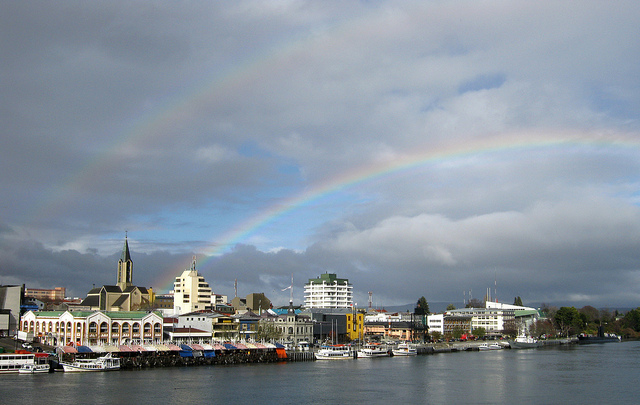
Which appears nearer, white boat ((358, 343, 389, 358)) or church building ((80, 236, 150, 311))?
white boat ((358, 343, 389, 358))

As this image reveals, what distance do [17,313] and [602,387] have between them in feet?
281

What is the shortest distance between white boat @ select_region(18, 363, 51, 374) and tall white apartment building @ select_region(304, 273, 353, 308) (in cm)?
11782

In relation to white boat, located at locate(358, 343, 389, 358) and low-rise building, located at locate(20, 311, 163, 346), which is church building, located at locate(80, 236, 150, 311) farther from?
white boat, located at locate(358, 343, 389, 358)

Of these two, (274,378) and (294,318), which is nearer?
(274,378)

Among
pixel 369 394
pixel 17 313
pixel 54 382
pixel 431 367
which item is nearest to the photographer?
pixel 369 394

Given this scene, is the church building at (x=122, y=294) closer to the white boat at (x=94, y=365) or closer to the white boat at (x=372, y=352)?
the white boat at (x=372, y=352)

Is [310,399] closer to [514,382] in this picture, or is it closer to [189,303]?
[514,382]

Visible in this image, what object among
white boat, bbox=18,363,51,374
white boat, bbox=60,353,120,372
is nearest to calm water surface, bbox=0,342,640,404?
white boat, bbox=18,363,51,374

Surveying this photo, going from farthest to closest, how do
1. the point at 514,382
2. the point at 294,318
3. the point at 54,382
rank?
the point at 294,318
the point at 514,382
the point at 54,382

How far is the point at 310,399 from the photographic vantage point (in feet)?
176

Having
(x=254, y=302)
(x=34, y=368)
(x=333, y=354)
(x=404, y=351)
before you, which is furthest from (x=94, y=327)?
(x=254, y=302)

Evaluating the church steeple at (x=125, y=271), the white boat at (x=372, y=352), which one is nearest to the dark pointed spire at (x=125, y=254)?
the church steeple at (x=125, y=271)

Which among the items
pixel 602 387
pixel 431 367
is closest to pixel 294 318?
pixel 431 367

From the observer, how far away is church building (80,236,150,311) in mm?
136375
